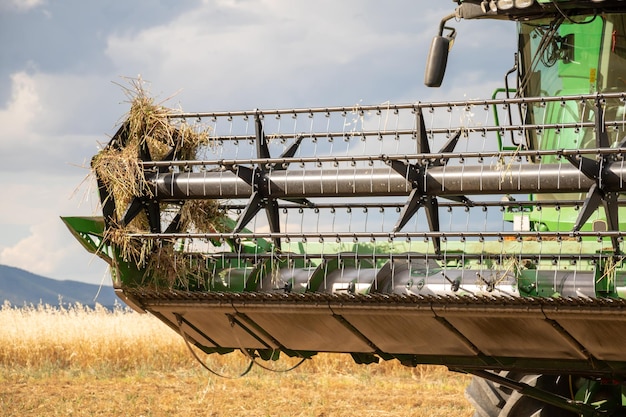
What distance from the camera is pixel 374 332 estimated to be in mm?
5336

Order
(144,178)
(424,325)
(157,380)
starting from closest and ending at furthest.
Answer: (424,325)
(144,178)
(157,380)

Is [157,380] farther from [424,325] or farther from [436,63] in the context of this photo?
[424,325]

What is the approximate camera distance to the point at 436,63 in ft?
19.4

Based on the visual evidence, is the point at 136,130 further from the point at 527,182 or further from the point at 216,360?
the point at 216,360

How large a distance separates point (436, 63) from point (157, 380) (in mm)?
9406

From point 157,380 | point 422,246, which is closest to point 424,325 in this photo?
point 422,246

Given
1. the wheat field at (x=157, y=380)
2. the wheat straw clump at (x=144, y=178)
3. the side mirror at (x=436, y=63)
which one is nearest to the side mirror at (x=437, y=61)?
the side mirror at (x=436, y=63)

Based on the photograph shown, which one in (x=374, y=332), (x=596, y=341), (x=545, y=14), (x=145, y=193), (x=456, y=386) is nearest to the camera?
(x=596, y=341)

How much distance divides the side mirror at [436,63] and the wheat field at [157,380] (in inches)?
217

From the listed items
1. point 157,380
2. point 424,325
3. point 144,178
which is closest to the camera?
point 424,325

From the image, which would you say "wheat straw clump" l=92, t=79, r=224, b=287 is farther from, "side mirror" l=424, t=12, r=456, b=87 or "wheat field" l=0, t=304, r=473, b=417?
"wheat field" l=0, t=304, r=473, b=417

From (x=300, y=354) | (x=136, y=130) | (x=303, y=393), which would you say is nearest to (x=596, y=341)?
(x=300, y=354)

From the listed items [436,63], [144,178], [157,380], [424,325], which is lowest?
[157,380]

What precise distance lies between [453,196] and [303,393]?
7.49 metres
